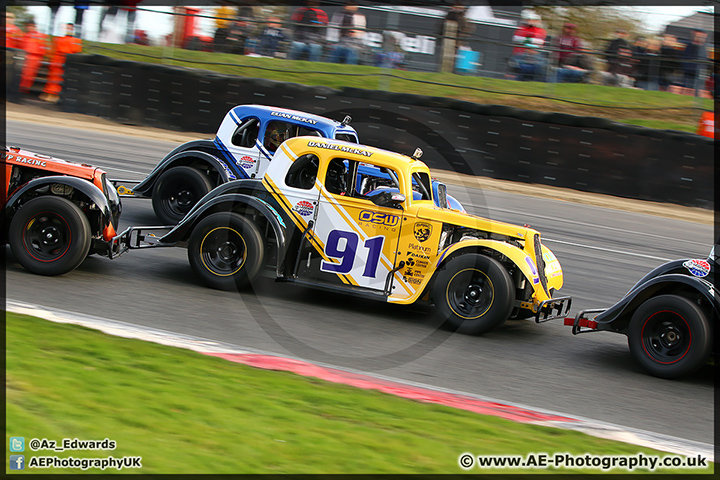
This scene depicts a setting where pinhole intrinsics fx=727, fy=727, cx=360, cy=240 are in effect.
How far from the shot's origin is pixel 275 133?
36.7 feet

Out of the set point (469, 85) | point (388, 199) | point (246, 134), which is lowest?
point (388, 199)

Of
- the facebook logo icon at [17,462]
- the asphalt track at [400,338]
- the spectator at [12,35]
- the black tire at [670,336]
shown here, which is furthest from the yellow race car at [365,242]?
the spectator at [12,35]

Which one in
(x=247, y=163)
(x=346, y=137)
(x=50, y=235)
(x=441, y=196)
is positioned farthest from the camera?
(x=346, y=137)

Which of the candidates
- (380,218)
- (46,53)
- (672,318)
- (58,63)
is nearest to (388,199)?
(380,218)

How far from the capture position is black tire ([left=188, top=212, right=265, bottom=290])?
7848 millimetres

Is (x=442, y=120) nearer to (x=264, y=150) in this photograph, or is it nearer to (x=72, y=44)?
(x=264, y=150)

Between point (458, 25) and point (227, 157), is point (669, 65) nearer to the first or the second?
point (458, 25)

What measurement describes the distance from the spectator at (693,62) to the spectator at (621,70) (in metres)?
1.31

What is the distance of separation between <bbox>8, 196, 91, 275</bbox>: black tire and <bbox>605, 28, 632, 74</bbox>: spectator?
1632 centimetres

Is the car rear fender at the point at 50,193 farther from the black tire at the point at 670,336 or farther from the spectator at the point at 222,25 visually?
the spectator at the point at 222,25

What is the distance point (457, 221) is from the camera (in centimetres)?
764

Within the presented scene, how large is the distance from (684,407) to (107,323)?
503 cm

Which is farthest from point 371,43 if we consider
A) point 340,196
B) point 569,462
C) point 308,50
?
point 569,462

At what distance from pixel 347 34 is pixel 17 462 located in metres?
20.3
